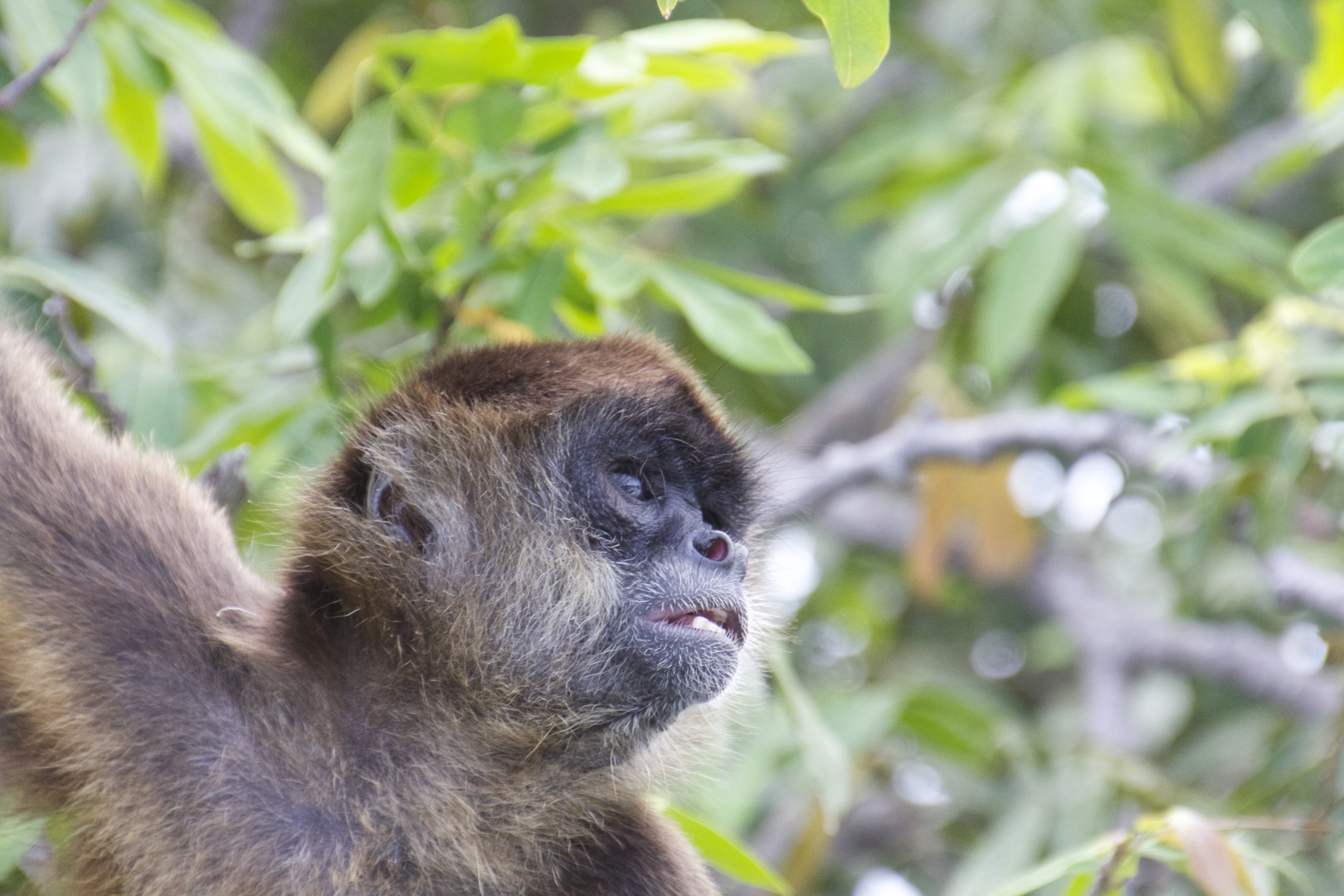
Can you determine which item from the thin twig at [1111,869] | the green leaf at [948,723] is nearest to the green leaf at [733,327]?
the thin twig at [1111,869]

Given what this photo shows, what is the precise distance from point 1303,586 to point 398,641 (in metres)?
3.50

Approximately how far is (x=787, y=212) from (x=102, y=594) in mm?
5158

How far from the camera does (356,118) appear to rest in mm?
3664

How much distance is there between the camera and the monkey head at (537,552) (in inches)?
126

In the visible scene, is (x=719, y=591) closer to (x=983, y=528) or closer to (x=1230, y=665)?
(x=983, y=528)

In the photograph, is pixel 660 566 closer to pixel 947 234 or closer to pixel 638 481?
pixel 638 481

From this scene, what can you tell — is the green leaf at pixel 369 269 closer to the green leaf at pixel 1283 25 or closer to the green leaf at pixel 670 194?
the green leaf at pixel 670 194

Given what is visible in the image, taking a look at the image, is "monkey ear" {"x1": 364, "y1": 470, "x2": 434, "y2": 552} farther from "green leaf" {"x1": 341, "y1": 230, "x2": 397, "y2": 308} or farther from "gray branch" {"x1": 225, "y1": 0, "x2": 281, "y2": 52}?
"gray branch" {"x1": 225, "y1": 0, "x2": 281, "y2": 52}

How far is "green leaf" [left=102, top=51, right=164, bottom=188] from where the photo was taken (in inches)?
159

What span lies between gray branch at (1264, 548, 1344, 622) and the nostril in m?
2.47

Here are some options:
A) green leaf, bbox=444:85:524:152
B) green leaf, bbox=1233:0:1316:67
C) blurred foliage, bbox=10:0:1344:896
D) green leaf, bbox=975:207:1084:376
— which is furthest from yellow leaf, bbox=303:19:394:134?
green leaf, bbox=1233:0:1316:67

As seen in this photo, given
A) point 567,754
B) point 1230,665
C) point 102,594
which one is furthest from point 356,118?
point 1230,665

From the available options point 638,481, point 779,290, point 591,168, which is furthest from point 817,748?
point 591,168

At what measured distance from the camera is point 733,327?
3.87m
